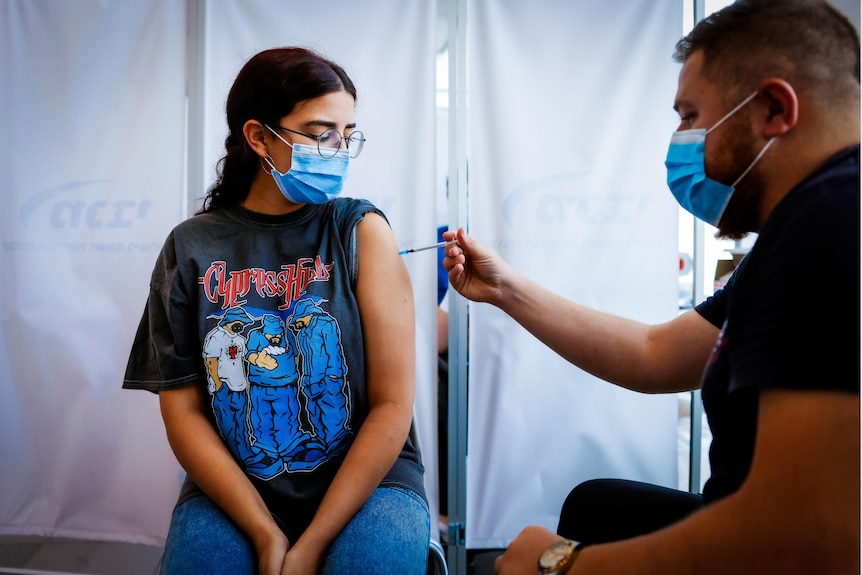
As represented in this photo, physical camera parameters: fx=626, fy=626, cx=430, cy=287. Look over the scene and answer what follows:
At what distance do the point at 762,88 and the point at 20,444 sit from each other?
104 inches

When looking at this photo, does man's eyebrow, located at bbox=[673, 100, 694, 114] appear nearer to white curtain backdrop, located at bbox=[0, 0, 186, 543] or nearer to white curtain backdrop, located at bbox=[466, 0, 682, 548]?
white curtain backdrop, located at bbox=[466, 0, 682, 548]

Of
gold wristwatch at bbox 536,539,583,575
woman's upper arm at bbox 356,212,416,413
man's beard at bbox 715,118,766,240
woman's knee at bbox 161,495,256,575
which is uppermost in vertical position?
man's beard at bbox 715,118,766,240

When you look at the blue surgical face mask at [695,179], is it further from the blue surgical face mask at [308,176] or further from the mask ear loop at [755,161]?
the blue surgical face mask at [308,176]

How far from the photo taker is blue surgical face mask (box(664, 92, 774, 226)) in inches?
42.4

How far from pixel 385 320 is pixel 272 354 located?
0.83ft

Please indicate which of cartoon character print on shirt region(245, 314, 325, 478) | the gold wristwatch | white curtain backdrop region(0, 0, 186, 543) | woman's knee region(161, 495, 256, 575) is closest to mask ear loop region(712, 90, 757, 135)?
the gold wristwatch

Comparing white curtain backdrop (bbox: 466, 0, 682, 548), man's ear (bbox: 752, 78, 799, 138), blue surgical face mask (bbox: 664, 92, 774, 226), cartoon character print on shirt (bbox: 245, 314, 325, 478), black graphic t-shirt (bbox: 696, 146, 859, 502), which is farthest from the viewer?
white curtain backdrop (bbox: 466, 0, 682, 548)

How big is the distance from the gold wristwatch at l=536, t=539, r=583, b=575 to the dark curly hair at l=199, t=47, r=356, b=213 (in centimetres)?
109

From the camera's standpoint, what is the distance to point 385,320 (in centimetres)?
139

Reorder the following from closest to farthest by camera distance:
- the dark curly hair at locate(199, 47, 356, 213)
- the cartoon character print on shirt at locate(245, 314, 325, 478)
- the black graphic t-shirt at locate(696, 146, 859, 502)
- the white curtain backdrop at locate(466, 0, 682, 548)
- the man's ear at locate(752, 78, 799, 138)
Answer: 1. the black graphic t-shirt at locate(696, 146, 859, 502)
2. the man's ear at locate(752, 78, 799, 138)
3. the cartoon character print on shirt at locate(245, 314, 325, 478)
4. the dark curly hair at locate(199, 47, 356, 213)
5. the white curtain backdrop at locate(466, 0, 682, 548)

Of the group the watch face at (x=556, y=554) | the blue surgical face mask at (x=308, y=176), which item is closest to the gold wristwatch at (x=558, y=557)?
the watch face at (x=556, y=554)

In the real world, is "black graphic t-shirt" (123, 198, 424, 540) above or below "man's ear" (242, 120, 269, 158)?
below

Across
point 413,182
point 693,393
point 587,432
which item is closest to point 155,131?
point 413,182

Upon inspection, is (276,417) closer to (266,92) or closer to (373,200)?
(266,92)
